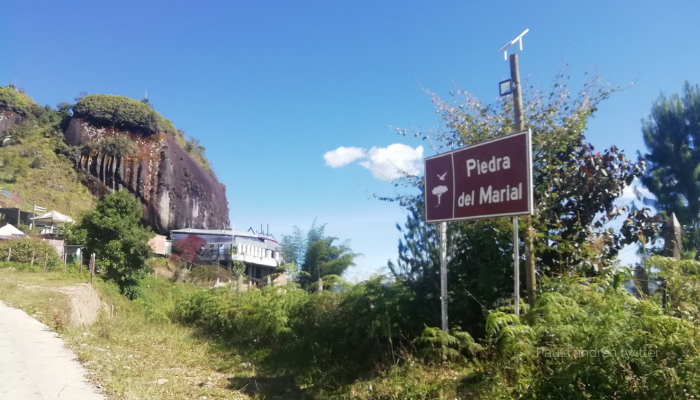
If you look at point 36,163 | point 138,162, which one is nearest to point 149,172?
point 138,162

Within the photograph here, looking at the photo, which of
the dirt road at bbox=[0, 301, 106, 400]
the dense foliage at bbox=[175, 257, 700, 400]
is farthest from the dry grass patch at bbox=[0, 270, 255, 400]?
the dense foliage at bbox=[175, 257, 700, 400]

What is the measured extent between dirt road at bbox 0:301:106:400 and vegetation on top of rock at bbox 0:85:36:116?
61182 mm

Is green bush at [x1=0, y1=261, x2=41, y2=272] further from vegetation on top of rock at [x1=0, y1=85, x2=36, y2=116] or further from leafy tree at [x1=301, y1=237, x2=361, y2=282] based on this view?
vegetation on top of rock at [x1=0, y1=85, x2=36, y2=116]

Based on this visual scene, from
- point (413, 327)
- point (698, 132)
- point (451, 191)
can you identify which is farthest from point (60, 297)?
point (698, 132)

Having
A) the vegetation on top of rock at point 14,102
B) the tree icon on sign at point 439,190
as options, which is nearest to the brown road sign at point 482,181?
the tree icon on sign at point 439,190

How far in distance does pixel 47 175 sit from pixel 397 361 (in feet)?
180

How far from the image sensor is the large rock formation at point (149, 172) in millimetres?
55750

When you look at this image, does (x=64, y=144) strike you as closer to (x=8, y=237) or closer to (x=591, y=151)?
(x=8, y=237)

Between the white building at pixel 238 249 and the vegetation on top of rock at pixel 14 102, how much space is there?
25058mm

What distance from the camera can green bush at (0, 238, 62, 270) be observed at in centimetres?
2158

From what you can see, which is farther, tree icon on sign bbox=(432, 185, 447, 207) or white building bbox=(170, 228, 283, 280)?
white building bbox=(170, 228, 283, 280)

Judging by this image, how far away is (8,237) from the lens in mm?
23906

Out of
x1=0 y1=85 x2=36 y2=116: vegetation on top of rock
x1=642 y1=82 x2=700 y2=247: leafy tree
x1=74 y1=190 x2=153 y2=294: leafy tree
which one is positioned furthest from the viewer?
x1=0 y1=85 x2=36 y2=116: vegetation on top of rock

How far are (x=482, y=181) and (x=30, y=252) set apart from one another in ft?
77.6
